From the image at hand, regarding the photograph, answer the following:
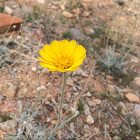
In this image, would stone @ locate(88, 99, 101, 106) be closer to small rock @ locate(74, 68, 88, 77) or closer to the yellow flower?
small rock @ locate(74, 68, 88, 77)

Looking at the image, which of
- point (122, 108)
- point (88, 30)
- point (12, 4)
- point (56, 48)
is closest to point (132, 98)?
point (122, 108)

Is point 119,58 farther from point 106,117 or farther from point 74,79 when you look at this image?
point 106,117

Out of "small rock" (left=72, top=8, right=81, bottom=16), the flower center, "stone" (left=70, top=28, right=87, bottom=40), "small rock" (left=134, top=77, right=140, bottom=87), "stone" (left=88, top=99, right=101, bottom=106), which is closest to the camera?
the flower center

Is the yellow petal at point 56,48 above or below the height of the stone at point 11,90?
above

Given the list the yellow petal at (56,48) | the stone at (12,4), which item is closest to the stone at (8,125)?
the yellow petal at (56,48)

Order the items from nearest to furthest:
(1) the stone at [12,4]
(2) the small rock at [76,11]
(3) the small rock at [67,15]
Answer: (1) the stone at [12,4] → (3) the small rock at [67,15] → (2) the small rock at [76,11]

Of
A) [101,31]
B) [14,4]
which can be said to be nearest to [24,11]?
[14,4]

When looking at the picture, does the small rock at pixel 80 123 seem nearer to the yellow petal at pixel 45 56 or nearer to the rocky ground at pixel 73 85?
the rocky ground at pixel 73 85

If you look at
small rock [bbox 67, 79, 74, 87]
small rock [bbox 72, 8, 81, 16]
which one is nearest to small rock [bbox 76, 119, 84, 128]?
small rock [bbox 67, 79, 74, 87]
